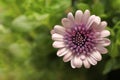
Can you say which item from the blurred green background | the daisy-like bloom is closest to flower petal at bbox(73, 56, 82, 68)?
the daisy-like bloom

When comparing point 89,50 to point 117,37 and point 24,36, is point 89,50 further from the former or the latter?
point 24,36

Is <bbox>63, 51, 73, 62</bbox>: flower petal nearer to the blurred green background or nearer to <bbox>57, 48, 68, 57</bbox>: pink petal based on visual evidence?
<bbox>57, 48, 68, 57</bbox>: pink petal

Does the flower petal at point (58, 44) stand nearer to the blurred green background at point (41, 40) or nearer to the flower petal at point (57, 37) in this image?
the flower petal at point (57, 37)

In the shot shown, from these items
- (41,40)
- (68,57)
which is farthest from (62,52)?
(41,40)

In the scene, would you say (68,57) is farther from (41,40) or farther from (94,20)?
(41,40)

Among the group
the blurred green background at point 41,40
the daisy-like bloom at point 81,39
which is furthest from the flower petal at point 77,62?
the blurred green background at point 41,40

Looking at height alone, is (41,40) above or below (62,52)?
above

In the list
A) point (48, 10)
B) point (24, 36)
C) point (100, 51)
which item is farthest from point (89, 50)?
point (24, 36)
